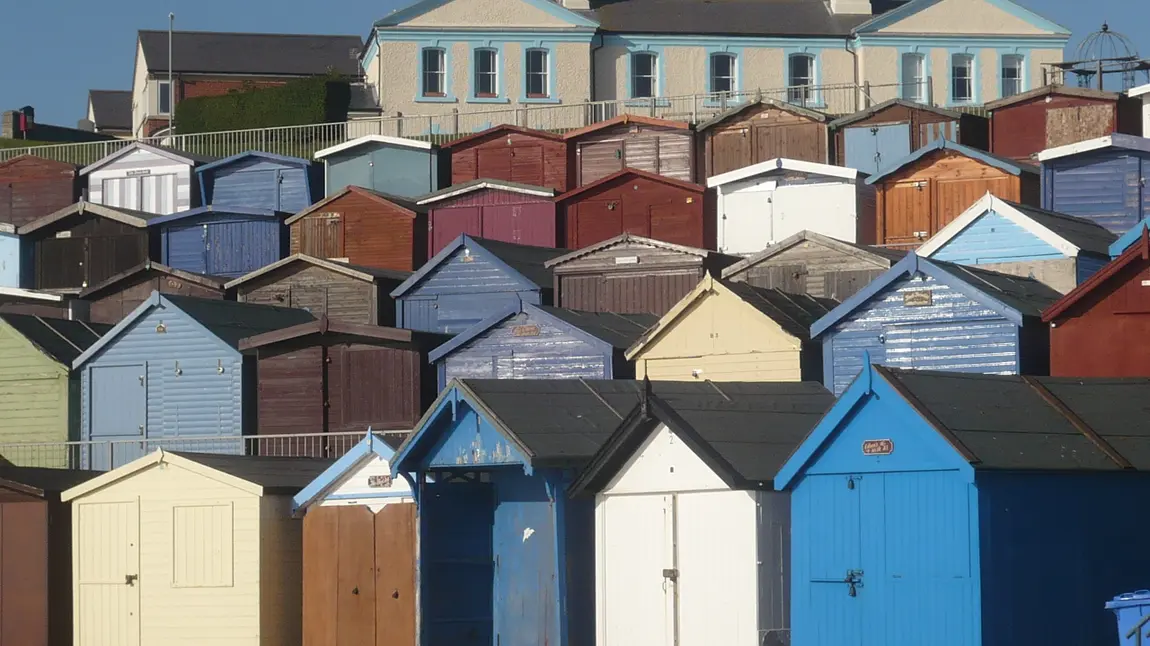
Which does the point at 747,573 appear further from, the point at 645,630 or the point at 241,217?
the point at 241,217

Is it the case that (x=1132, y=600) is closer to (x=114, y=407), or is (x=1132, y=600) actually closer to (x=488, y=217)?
(x=114, y=407)

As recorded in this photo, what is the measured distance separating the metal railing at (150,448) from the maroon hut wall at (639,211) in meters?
11.1

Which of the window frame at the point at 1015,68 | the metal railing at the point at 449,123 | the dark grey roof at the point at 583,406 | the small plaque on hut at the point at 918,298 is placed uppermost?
the window frame at the point at 1015,68

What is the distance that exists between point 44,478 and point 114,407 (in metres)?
8.43

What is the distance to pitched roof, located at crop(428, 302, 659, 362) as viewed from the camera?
107 feet

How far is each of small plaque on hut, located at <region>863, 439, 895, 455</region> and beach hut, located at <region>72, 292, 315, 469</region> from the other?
1859cm

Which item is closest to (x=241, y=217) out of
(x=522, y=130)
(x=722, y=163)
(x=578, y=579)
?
(x=522, y=130)

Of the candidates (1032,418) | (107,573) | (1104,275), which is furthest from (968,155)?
(107,573)

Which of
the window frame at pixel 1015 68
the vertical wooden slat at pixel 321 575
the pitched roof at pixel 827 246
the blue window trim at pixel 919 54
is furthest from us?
the window frame at pixel 1015 68

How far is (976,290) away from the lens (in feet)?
90.6

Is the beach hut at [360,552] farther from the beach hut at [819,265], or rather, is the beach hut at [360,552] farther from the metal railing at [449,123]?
the metal railing at [449,123]

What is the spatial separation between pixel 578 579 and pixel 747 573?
2.87 m

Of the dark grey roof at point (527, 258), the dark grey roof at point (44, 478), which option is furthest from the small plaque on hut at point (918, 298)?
the dark grey roof at point (44, 478)

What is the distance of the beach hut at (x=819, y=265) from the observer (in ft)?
115
